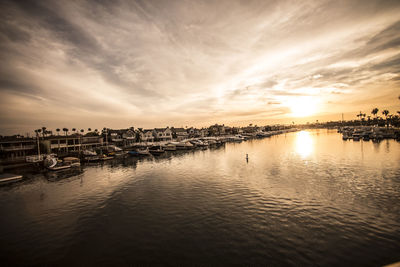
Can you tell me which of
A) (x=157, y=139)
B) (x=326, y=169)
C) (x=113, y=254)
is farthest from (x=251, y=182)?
(x=157, y=139)

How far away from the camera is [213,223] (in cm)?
1338

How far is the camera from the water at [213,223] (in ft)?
32.4

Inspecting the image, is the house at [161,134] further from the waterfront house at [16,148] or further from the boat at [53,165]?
the boat at [53,165]

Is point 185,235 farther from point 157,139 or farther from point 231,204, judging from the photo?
point 157,139

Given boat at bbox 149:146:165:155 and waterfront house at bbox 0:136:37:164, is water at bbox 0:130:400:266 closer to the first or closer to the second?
waterfront house at bbox 0:136:37:164

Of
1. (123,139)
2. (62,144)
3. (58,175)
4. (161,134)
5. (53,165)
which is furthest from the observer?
(161,134)

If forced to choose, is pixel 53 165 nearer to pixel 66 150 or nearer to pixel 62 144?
pixel 62 144

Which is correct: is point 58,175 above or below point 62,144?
below

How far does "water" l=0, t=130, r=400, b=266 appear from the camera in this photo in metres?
9.88

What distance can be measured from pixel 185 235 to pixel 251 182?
47.6ft

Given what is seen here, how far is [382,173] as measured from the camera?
80.3 ft

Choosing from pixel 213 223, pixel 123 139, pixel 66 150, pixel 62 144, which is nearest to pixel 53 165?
pixel 62 144

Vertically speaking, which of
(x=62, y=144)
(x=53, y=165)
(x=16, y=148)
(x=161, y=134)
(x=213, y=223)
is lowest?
(x=213, y=223)

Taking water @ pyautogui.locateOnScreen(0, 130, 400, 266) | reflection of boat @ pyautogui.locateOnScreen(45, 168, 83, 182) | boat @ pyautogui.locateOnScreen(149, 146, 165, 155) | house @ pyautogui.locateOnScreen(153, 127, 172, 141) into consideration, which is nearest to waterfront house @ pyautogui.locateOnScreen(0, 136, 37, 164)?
reflection of boat @ pyautogui.locateOnScreen(45, 168, 83, 182)
